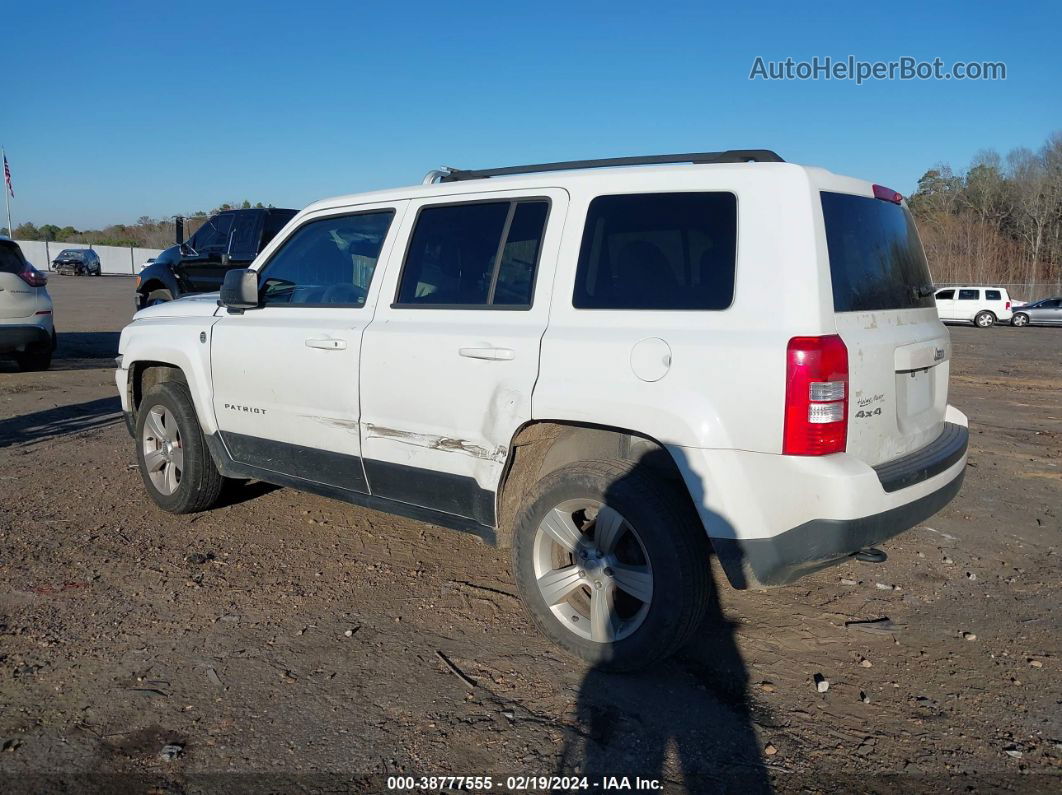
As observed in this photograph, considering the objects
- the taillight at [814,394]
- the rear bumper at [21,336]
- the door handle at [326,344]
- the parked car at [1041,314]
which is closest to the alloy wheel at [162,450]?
the door handle at [326,344]

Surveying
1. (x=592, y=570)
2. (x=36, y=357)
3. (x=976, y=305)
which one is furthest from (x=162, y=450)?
(x=976, y=305)

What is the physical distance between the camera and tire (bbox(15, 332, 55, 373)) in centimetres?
1072

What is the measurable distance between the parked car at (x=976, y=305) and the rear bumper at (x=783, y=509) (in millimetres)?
33416

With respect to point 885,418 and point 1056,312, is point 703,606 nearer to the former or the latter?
point 885,418

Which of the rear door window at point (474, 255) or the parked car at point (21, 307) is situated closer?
the rear door window at point (474, 255)

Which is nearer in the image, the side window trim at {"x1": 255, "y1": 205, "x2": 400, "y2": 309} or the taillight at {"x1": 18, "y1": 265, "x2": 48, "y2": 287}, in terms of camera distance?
the side window trim at {"x1": 255, "y1": 205, "x2": 400, "y2": 309}

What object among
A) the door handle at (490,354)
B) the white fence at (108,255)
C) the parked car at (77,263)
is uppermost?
the white fence at (108,255)

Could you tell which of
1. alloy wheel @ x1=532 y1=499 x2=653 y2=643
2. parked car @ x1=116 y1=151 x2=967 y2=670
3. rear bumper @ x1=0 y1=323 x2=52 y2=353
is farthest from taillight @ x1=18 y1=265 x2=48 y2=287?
alloy wheel @ x1=532 y1=499 x2=653 y2=643

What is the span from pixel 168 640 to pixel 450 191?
8.06 ft

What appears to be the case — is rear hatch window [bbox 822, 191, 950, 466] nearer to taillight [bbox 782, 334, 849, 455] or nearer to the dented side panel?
taillight [bbox 782, 334, 849, 455]

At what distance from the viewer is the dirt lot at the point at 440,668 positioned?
278 centimetres

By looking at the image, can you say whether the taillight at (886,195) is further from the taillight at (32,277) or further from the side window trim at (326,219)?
the taillight at (32,277)

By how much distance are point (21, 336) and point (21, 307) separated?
0.36m

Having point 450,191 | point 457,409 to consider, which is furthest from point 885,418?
point 450,191
